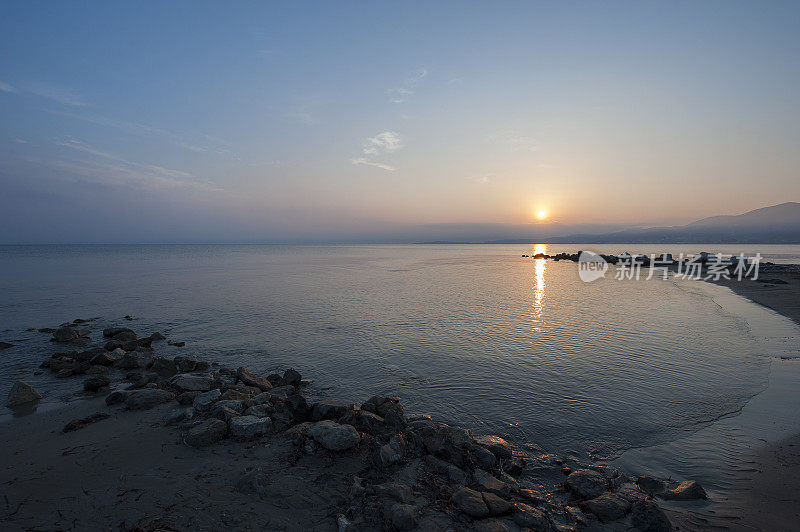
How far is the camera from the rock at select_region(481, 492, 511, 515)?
5164 mm

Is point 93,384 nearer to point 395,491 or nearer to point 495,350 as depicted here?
point 395,491

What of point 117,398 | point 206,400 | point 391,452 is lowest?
point 117,398

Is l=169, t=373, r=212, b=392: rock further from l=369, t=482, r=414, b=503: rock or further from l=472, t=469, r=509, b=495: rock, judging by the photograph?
l=472, t=469, r=509, b=495: rock

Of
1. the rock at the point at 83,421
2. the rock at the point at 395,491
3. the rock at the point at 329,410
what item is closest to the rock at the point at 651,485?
the rock at the point at 395,491

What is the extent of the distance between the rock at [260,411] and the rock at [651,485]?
756 cm

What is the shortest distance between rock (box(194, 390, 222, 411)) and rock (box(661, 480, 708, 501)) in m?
9.51

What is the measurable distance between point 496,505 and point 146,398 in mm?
9076

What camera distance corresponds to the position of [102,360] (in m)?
12.8

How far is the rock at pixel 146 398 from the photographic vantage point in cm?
912

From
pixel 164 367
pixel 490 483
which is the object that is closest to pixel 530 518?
pixel 490 483

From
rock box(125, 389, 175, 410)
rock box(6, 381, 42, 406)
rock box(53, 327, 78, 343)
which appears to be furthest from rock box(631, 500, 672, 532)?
rock box(53, 327, 78, 343)

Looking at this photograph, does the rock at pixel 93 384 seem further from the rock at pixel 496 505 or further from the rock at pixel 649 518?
the rock at pixel 649 518

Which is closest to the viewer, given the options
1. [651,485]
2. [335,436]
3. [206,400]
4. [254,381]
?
[651,485]

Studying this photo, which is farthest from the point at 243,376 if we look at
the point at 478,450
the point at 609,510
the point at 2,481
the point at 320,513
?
the point at 609,510
